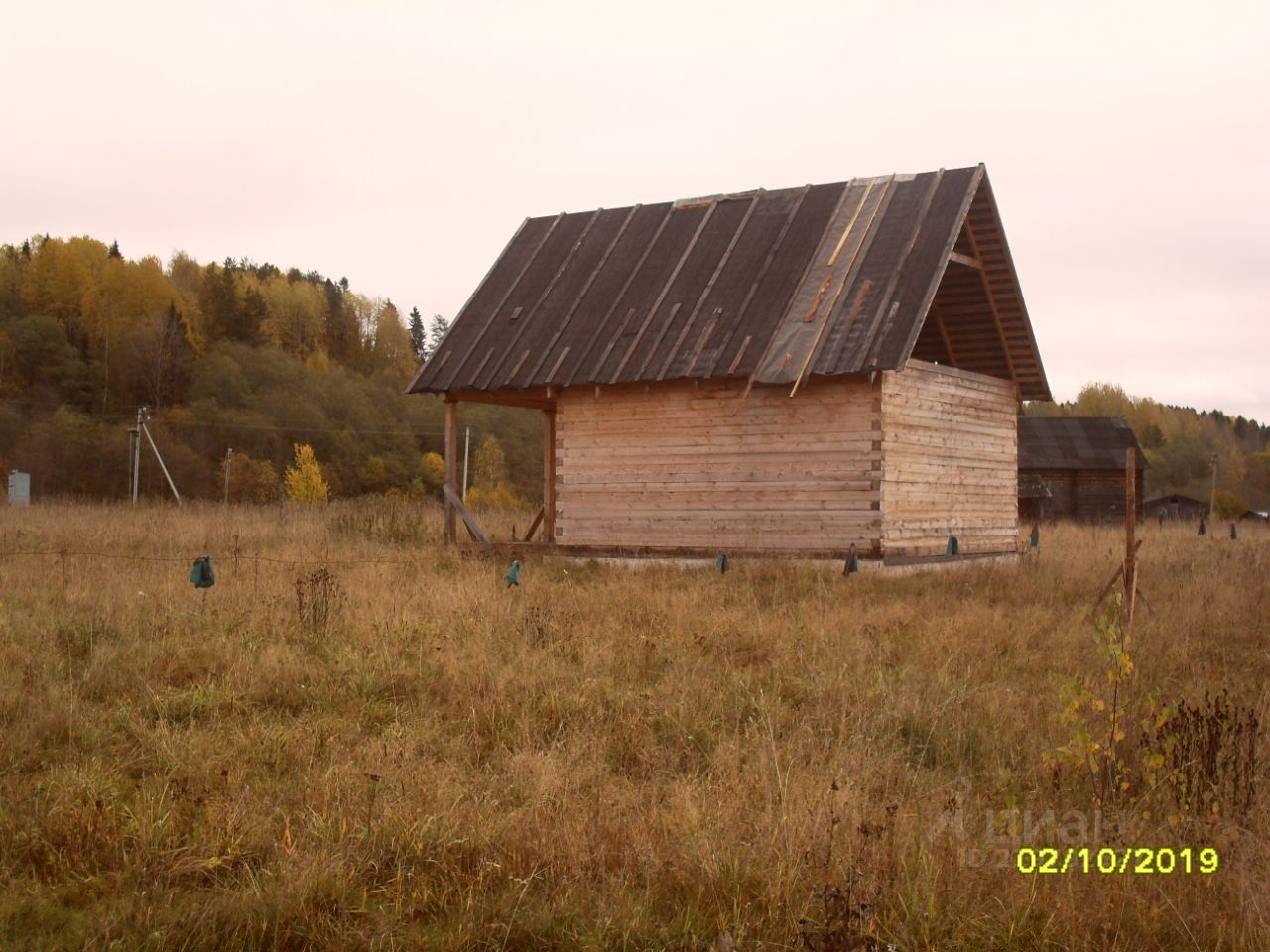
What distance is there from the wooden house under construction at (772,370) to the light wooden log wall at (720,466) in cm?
3

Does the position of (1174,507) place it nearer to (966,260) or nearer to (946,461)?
(946,461)

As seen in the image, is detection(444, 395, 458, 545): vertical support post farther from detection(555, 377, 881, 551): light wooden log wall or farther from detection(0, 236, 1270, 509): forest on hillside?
detection(0, 236, 1270, 509): forest on hillside

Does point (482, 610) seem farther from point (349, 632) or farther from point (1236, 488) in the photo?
point (1236, 488)

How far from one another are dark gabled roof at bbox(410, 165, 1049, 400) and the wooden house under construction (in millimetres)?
39

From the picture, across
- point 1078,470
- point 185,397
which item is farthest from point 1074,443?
point 185,397

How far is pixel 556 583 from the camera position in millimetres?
14797

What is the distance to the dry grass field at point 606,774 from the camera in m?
4.44

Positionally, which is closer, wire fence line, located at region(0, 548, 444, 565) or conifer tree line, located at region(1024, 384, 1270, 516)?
wire fence line, located at region(0, 548, 444, 565)

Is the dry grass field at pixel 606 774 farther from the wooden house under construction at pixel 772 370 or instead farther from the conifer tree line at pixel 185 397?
the conifer tree line at pixel 185 397

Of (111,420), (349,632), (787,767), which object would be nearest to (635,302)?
(349,632)

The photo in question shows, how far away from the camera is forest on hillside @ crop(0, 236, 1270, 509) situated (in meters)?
58.5

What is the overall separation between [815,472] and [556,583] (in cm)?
464
